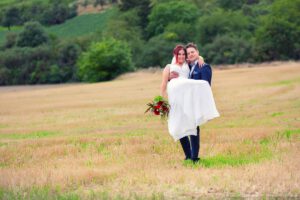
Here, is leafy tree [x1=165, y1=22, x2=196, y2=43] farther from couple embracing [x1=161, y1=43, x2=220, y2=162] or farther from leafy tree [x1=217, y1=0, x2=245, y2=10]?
couple embracing [x1=161, y1=43, x2=220, y2=162]

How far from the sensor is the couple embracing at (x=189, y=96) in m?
13.0

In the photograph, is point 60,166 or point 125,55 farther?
point 125,55

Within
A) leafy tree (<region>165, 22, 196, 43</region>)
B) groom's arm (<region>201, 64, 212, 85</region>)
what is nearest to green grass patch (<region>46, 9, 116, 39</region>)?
leafy tree (<region>165, 22, 196, 43</region>)

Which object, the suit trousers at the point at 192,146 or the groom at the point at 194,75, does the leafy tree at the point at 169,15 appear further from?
the suit trousers at the point at 192,146

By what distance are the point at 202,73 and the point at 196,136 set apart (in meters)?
1.25

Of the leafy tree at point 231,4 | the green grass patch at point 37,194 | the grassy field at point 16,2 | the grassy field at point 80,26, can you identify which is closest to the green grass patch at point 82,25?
the grassy field at point 80,26

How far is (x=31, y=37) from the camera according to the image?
406ft

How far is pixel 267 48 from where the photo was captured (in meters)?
92.0

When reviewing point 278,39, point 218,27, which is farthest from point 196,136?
point 218,27

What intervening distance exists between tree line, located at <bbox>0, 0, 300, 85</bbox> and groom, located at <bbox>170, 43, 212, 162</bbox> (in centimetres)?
7977

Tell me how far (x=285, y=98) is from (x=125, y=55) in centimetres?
6333

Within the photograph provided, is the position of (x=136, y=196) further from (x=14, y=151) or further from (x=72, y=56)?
(x=72, y=56)

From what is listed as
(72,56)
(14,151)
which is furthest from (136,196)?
(72,56)

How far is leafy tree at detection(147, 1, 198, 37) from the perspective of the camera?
126 metres
